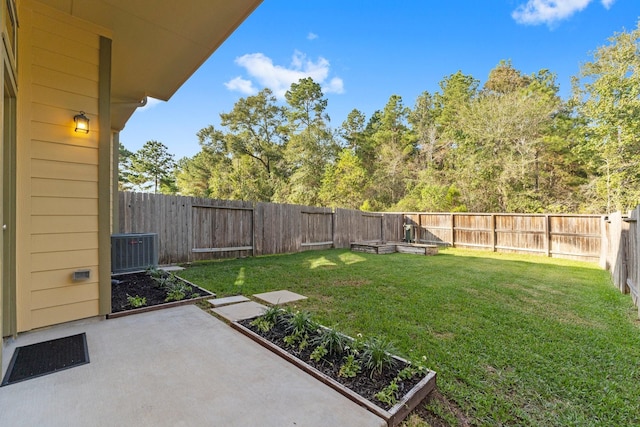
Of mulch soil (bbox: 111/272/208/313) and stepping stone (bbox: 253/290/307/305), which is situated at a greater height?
mulch soil (bbox: 111/272/208/313)

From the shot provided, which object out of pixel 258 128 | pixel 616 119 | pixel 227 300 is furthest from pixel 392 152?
pixel 227 300

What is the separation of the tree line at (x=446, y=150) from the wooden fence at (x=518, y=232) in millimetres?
3477

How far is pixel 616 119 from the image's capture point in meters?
11.4

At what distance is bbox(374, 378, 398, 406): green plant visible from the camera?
1723 mm

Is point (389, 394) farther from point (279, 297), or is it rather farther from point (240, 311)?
point (279, 297)

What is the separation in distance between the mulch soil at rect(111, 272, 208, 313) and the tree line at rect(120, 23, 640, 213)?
1333 cm

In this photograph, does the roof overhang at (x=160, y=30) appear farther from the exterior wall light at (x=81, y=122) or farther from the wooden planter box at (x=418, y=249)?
the wooden planter box at (x=418, y=249)

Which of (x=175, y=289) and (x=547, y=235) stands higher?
(x=547, y=235)

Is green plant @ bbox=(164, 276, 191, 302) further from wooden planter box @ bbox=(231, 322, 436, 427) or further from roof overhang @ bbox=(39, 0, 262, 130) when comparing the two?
roof overhang @ bbox=(39, 0, 262, 130)

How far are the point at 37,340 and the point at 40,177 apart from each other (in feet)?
4.77

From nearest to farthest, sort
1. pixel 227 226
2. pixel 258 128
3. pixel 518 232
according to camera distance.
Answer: pixel 227 226 → pixel 518 232 → pixel 258 128

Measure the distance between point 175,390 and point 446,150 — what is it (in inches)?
781

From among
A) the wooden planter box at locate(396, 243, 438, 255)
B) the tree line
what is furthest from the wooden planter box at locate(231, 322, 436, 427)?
the tree line

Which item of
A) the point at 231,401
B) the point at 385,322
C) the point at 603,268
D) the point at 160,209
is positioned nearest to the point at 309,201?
the point at 160,209
